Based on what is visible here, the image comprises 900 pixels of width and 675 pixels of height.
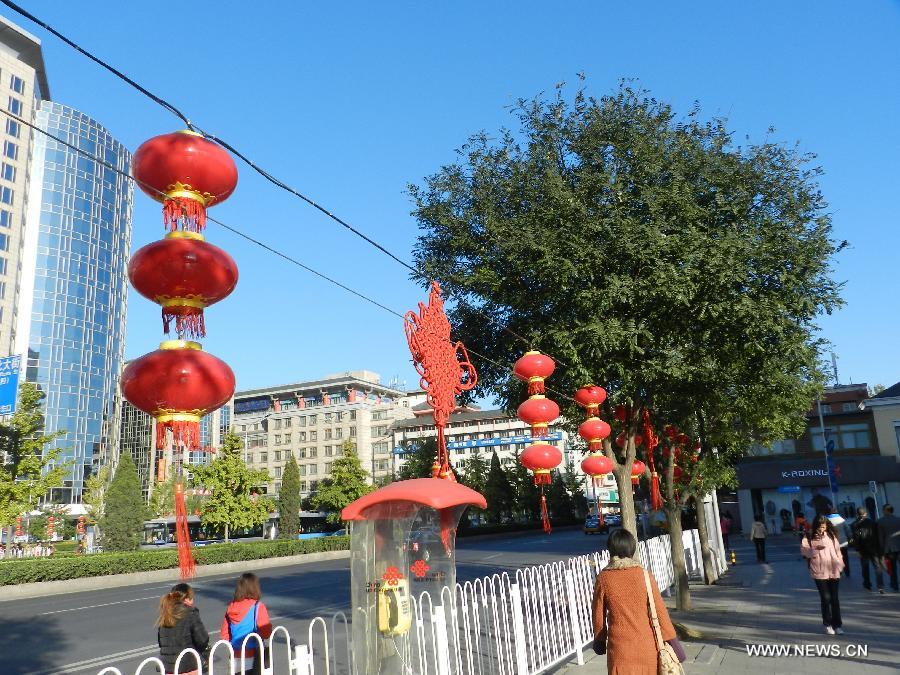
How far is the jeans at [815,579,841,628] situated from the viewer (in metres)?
9.00

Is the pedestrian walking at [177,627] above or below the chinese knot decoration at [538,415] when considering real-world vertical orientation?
below

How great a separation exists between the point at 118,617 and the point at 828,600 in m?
13.9

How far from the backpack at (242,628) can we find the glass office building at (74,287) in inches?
2914

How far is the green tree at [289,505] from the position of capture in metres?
42.6

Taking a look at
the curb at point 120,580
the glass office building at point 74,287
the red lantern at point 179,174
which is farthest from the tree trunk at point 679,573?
the glass office building at point 74,287

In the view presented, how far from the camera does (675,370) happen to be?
10.6 metres

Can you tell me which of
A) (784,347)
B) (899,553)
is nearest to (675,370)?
(784,347)

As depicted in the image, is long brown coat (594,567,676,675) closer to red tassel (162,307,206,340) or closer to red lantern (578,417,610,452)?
red tassel (162,307,206,340)

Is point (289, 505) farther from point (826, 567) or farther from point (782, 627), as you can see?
point (826, 567)

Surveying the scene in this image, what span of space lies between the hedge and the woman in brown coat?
21.3 metres

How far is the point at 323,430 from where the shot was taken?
86875 mm

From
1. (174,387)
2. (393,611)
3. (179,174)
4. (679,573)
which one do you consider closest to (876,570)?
(679,573)

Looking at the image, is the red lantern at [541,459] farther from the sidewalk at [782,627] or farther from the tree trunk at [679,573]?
the tree trunk at [679,573]

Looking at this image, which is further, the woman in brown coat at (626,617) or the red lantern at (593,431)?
the red lantern at (593,431)
